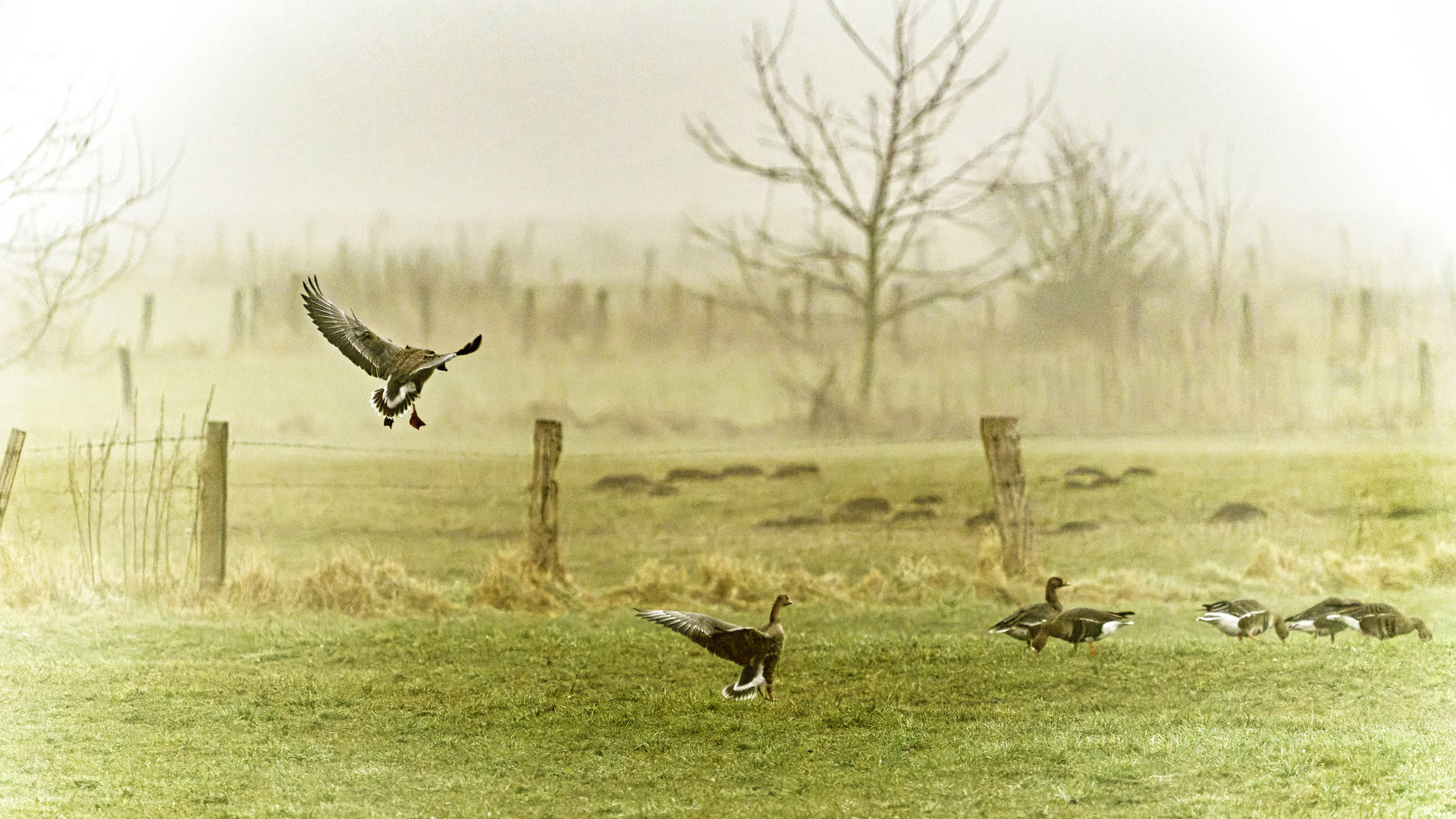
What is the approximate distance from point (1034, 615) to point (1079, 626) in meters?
0.23

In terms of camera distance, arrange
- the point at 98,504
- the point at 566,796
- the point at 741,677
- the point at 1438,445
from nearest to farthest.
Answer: the point at 566,796, the point at 741,677, the point at 98,504, the point at 1438,445

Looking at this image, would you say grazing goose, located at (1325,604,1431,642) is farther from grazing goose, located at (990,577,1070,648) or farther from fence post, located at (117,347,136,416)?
fence post, located at (117,347,136,416)

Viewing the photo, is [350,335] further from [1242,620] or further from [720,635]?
[1242,620]

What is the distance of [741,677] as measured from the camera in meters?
5.64

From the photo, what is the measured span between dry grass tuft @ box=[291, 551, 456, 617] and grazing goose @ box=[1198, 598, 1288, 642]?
4.36 metres

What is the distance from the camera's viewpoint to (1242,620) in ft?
21.2

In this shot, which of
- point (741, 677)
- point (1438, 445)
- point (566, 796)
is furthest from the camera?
point (1438, 445)

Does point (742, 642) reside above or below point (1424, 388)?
below

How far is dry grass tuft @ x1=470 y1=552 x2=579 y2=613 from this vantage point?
689cm

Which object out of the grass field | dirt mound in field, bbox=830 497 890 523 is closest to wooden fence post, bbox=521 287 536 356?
the grass field

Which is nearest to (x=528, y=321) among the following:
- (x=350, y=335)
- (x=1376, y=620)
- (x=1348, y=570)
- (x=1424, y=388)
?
(x=350, y=335)

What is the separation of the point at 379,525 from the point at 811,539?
2.66 meters

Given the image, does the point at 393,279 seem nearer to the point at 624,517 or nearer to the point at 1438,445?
the point at 624,517

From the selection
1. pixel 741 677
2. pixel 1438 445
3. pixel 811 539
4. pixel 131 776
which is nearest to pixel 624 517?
pixel 811 539
